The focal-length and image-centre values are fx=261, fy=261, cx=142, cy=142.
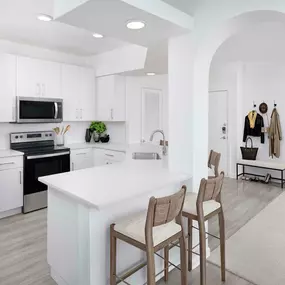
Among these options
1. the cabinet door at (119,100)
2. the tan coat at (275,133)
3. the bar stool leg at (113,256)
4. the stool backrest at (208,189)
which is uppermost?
the cabinet door at (119,100)

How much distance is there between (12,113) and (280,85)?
5.18m

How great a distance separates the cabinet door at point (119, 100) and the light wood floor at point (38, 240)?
2158 millimetres

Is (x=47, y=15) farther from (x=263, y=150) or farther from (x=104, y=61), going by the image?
(x=263, y=150)

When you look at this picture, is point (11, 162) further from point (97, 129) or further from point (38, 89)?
point (97, 129)

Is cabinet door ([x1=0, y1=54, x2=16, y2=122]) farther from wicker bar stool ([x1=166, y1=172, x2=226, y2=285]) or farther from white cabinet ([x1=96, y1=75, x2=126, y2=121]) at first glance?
wicker bar stool ([x1=166, y1=172, x2=226, y2=285])

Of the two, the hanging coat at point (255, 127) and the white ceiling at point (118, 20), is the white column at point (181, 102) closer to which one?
the white ceiling at point (118, 20)

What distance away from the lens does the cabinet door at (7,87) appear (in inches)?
148

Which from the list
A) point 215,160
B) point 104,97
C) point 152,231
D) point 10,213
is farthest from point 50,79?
point 152,231

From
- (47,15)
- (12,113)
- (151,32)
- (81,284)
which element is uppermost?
(47,15)

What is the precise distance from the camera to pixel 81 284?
1879mm

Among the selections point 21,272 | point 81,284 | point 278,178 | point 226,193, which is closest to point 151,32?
point 81,284

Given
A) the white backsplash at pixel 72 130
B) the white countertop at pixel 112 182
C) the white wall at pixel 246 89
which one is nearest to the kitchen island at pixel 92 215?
the white countertop at pixel 112 182

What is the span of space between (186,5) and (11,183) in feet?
10.3

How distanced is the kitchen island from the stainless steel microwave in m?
2.02
